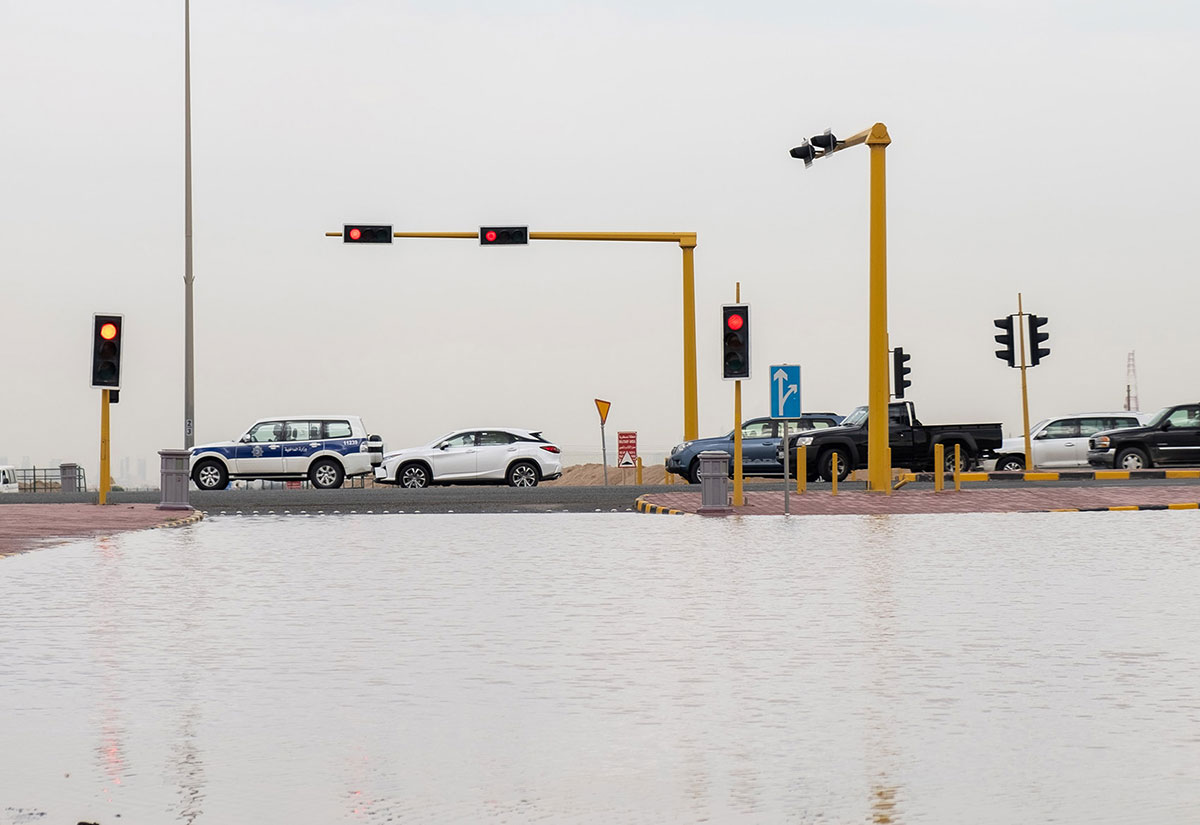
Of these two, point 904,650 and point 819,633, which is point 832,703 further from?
point 819,633

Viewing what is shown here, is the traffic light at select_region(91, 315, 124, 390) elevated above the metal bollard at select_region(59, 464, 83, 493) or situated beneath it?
elevated above

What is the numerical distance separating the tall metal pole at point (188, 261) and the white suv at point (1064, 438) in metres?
21.3

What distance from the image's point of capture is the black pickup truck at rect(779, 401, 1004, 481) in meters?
39.8

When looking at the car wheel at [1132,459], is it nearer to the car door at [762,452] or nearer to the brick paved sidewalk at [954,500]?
the brick paved sidewalk at [954,500]

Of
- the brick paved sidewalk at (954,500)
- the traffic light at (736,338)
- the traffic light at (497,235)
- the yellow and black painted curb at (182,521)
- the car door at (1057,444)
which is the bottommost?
the yellow and black painted curb at (182,521)

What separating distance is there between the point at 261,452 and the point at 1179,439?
73.5 feet

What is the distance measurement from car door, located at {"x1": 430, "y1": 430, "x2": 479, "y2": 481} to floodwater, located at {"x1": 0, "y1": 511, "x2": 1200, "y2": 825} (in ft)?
74.0

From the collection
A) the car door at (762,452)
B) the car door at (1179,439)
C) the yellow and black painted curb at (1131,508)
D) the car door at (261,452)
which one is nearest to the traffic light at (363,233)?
the car door at (261,452)

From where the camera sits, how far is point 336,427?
133 feet

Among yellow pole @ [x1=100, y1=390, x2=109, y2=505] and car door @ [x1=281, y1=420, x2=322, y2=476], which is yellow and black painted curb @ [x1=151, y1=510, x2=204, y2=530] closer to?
yellow pole @ [x1=100, y1=390, x2=109, y2=505]

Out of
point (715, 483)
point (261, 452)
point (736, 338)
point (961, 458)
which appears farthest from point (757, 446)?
point (736, 338)

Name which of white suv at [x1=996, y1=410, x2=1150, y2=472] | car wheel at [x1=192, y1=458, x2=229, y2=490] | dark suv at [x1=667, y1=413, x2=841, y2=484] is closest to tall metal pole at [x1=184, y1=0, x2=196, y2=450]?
car wheel at [x1=192, y1=458, x2=229, y2=490]

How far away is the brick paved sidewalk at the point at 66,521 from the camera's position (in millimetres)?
22359

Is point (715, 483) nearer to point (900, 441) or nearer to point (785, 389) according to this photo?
point (785, 389)
